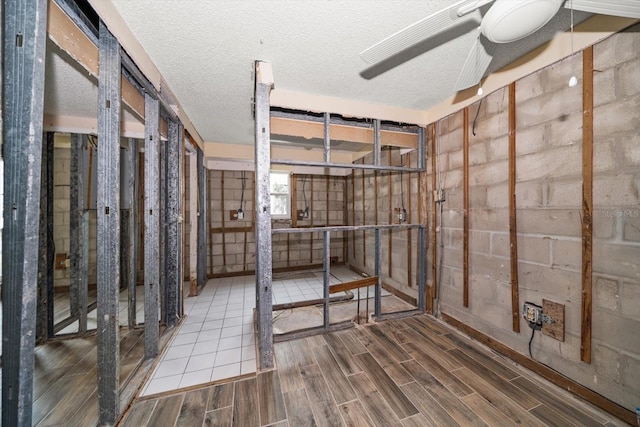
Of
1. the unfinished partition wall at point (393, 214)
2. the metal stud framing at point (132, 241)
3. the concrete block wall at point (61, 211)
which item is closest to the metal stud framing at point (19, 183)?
the metal stud framing at point (132, 241)

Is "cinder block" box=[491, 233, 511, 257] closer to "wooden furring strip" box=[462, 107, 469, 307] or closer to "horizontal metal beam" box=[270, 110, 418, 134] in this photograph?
"wooden furring strip" box=[462, 107, 469, 307]

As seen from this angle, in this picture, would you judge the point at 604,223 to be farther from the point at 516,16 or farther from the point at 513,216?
the point at 516,16

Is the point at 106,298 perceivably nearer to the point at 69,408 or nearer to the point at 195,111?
the point at 69,408

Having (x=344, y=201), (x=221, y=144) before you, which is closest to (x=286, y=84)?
(x=221, y=144)

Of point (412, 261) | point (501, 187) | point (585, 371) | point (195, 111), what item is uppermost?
point (195, 111)

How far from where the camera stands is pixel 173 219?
2582 millimetres

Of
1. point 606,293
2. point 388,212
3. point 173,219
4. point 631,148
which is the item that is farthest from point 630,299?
point 173,219

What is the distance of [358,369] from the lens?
1890 millimetres

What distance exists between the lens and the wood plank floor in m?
1.43

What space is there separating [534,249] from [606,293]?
447 mm

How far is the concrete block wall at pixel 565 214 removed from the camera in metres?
1.38

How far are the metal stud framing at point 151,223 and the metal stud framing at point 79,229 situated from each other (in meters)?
1.01

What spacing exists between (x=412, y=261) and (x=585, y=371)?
1.81m

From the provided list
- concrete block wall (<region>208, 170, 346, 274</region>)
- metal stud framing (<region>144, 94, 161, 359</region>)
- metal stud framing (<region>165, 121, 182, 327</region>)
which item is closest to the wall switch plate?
metal stud framing (<region>144, 94, 161, 359</region>)
